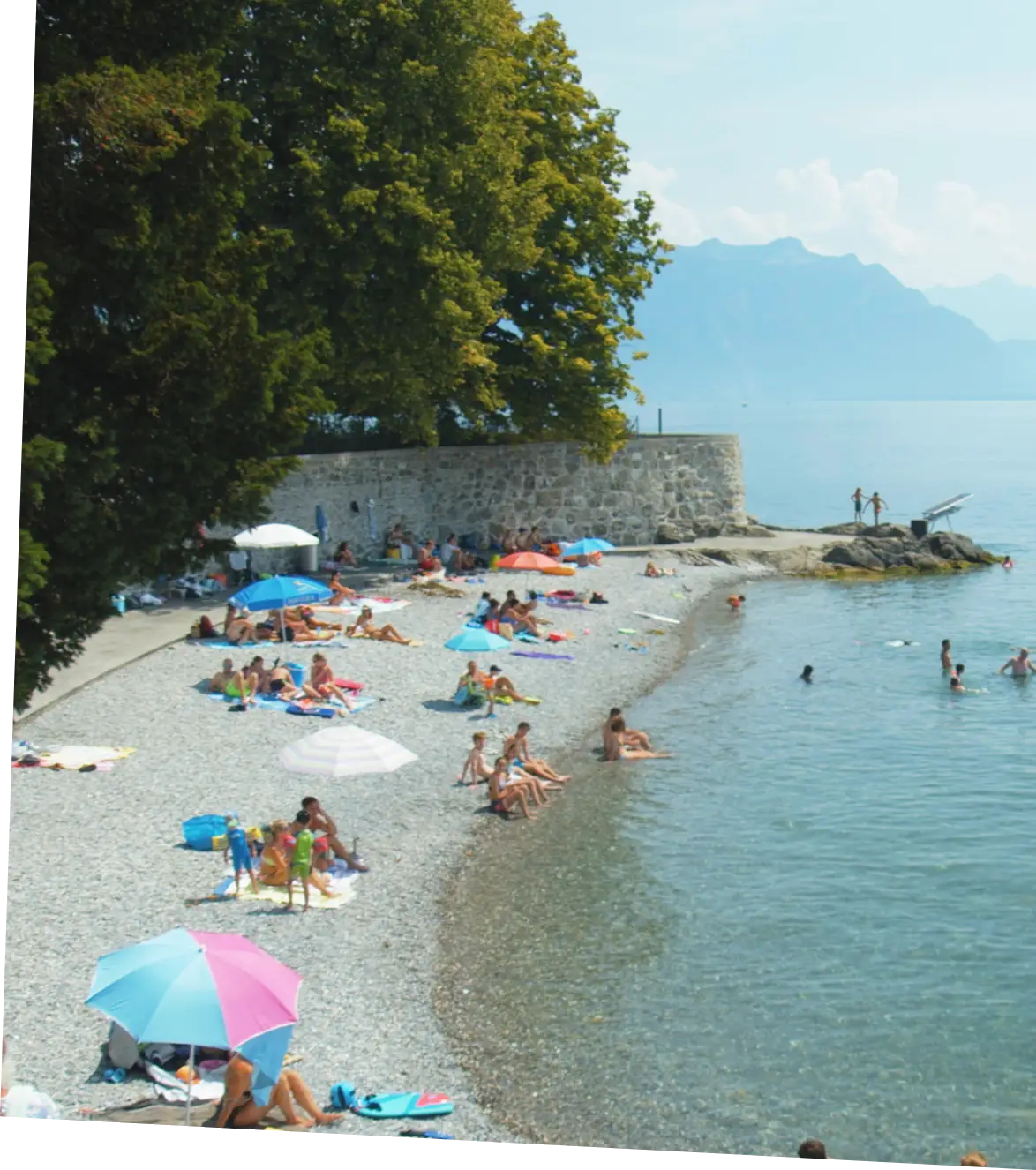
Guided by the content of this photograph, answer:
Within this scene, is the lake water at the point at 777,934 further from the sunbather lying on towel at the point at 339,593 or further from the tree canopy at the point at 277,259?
the sunbather lying on towel at the point at 339,593

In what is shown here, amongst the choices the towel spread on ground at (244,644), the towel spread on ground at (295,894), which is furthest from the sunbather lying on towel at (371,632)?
the towel spread on ground at (295,894)

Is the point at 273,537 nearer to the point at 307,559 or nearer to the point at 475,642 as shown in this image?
the point at 475,642

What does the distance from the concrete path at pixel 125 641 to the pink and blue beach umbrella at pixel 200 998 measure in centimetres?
1124

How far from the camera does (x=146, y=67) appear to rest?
14.8 meters

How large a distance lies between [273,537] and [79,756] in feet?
36.1

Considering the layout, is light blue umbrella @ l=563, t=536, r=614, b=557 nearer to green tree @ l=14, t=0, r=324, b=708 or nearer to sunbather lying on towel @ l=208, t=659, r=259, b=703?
sunbather lying on towel @ l=208, t=659, r=259, b=703

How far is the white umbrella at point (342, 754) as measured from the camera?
21422 mm

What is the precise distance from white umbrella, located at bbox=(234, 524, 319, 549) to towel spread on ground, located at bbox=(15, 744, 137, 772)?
9898 mm

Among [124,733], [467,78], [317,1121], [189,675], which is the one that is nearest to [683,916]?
[317,1121]

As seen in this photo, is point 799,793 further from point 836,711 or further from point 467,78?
point 467,78

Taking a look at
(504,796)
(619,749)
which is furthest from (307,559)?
(504,796)

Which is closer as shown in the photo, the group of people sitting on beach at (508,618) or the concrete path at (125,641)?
the concrete path at (125,641)

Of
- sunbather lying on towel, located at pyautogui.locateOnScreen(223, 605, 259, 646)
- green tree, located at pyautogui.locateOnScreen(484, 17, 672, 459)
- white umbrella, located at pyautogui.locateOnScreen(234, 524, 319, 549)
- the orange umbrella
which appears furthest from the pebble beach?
green tree, located at pyautogui.locateOnScreen(484, 17, 672, 459)

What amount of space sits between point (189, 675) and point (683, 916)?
13.4 meters
